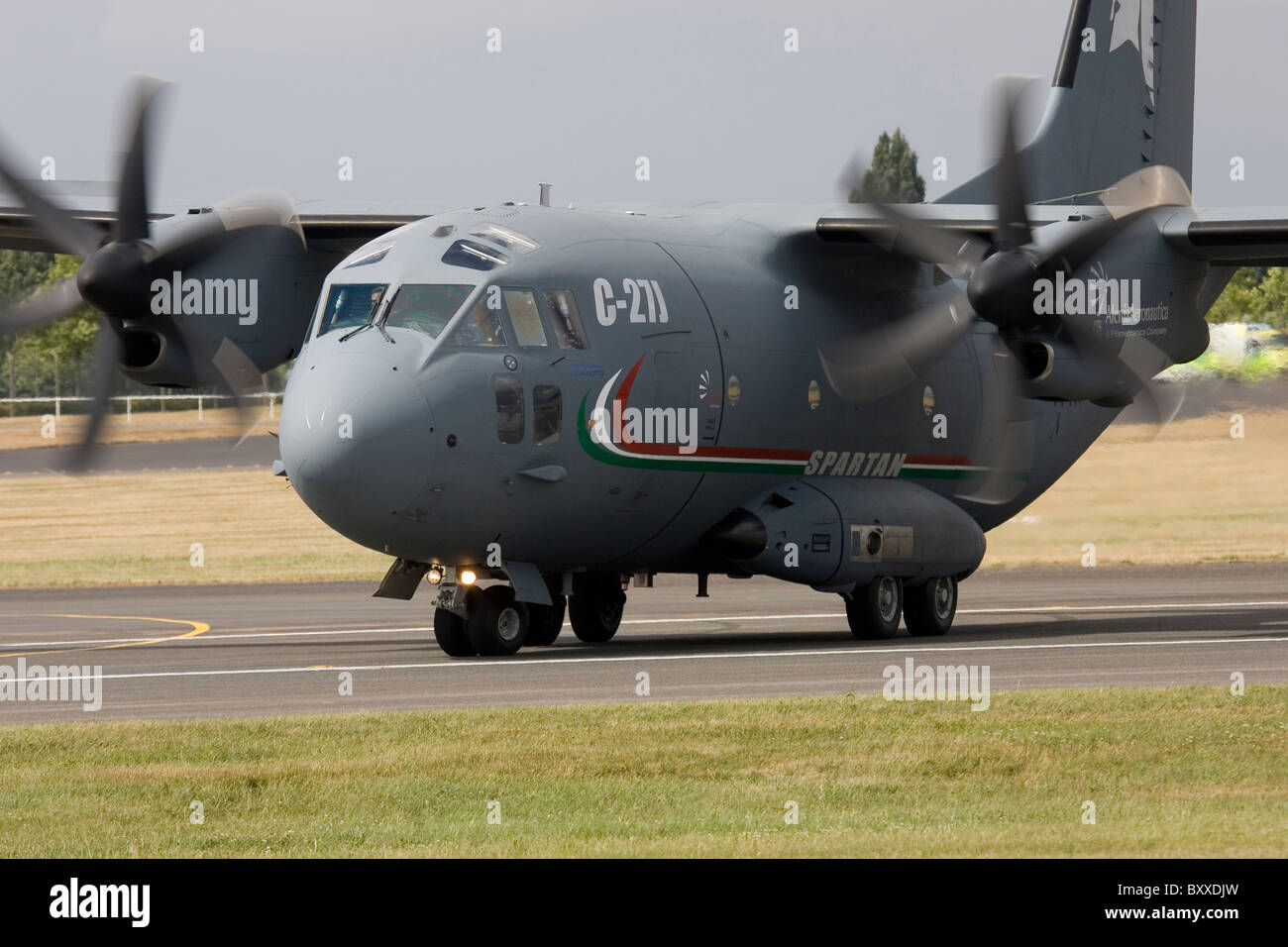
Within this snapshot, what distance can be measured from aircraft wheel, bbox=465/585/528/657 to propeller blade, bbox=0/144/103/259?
23.3 feet

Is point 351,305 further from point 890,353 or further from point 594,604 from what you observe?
point 890,353

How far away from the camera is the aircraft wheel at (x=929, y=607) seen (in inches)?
1005

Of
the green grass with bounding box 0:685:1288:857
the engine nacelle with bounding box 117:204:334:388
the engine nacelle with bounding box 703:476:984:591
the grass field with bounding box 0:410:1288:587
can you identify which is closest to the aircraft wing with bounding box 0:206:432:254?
the engine nacelle with bounding box 117:204:334:388

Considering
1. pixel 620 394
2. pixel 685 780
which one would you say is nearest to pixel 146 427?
pixel 620 394

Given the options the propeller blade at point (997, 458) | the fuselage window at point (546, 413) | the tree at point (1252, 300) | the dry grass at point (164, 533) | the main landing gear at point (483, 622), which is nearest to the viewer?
the fuselage window at point (546, 413)

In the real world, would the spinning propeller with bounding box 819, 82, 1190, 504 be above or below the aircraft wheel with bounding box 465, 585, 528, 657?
above

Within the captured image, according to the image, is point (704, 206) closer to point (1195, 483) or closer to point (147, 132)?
point (147, 132)

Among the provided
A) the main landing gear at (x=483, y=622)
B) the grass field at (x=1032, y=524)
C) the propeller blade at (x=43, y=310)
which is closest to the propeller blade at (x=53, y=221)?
the propeller blade at (x=43, y=310)

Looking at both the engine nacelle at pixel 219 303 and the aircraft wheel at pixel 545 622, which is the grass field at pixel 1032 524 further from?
the engine nacelle at pixel 219 303

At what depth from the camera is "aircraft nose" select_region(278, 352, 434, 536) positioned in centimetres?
1938

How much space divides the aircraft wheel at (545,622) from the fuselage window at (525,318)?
424cm

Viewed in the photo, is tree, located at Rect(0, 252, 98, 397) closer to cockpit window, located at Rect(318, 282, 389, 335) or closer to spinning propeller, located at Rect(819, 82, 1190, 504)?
spinning propeller, located at Rect(819, 82, 1190, 504)

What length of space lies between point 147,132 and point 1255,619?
15.9m
